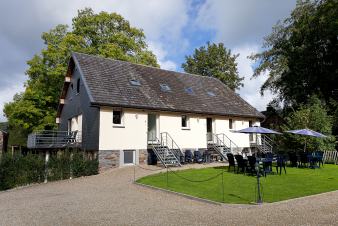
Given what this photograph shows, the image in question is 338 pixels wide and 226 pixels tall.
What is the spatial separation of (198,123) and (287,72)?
1463cm

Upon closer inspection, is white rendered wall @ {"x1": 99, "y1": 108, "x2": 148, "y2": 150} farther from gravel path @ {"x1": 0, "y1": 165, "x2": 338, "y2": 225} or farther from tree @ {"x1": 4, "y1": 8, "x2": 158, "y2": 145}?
tree @ {"x1": 4, "y1": 8, "x2": 158, "y2": 145}

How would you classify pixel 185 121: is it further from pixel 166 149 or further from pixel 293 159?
pixel 293 159

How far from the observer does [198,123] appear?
2600 centimetres

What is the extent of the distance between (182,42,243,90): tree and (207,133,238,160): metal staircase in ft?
88.7

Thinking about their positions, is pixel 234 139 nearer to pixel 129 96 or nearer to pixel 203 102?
pixel 203 102

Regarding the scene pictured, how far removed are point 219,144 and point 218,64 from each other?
30.4 metres

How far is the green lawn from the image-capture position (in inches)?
459

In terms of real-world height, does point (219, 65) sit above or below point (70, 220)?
above

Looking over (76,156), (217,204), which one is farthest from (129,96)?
(217,204)

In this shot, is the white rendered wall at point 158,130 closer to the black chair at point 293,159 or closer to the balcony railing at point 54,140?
the balcony railing at point 54,140

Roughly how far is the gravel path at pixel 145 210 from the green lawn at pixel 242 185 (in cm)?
75

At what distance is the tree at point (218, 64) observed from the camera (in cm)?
5347

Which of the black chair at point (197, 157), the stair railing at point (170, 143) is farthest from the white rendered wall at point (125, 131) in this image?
the black chair at point (197, 157)

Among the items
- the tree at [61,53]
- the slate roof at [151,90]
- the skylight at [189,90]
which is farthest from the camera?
the tree at [61,53]
